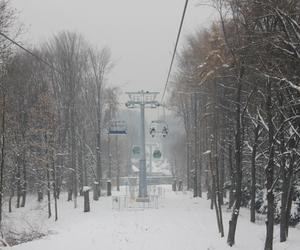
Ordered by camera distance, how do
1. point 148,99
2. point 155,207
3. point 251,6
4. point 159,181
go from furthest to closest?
1. point 159,181
2. point 148,99
3. point 155,207
4. point 251,6

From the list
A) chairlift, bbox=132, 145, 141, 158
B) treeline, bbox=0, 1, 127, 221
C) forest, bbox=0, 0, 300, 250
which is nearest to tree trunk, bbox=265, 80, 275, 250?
forest, bbox=0, 0, 300, 250

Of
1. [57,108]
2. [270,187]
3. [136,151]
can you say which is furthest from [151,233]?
[57,108]

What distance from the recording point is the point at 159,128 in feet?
98.6

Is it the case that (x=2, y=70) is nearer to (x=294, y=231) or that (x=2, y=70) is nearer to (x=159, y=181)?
(x=294, y=231)

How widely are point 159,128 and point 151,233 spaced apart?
14.1 m

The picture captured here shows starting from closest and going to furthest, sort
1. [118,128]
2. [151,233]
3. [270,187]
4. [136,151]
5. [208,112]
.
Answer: [270,187]
[151,233]
[208,112]
[118,128]
[136,151]

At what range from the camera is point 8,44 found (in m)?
16.5

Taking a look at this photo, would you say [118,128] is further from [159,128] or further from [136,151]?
[159,128]

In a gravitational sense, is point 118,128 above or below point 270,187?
above

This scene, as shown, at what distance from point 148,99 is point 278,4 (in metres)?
21.6

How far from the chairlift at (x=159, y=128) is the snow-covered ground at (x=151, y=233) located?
6519mm

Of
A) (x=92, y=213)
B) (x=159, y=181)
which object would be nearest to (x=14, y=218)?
(x=92, y=213)

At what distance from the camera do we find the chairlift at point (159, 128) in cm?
2908

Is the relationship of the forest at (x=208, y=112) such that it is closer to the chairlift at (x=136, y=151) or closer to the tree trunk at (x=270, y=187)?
the tree trunk at (x=270, y=187)
